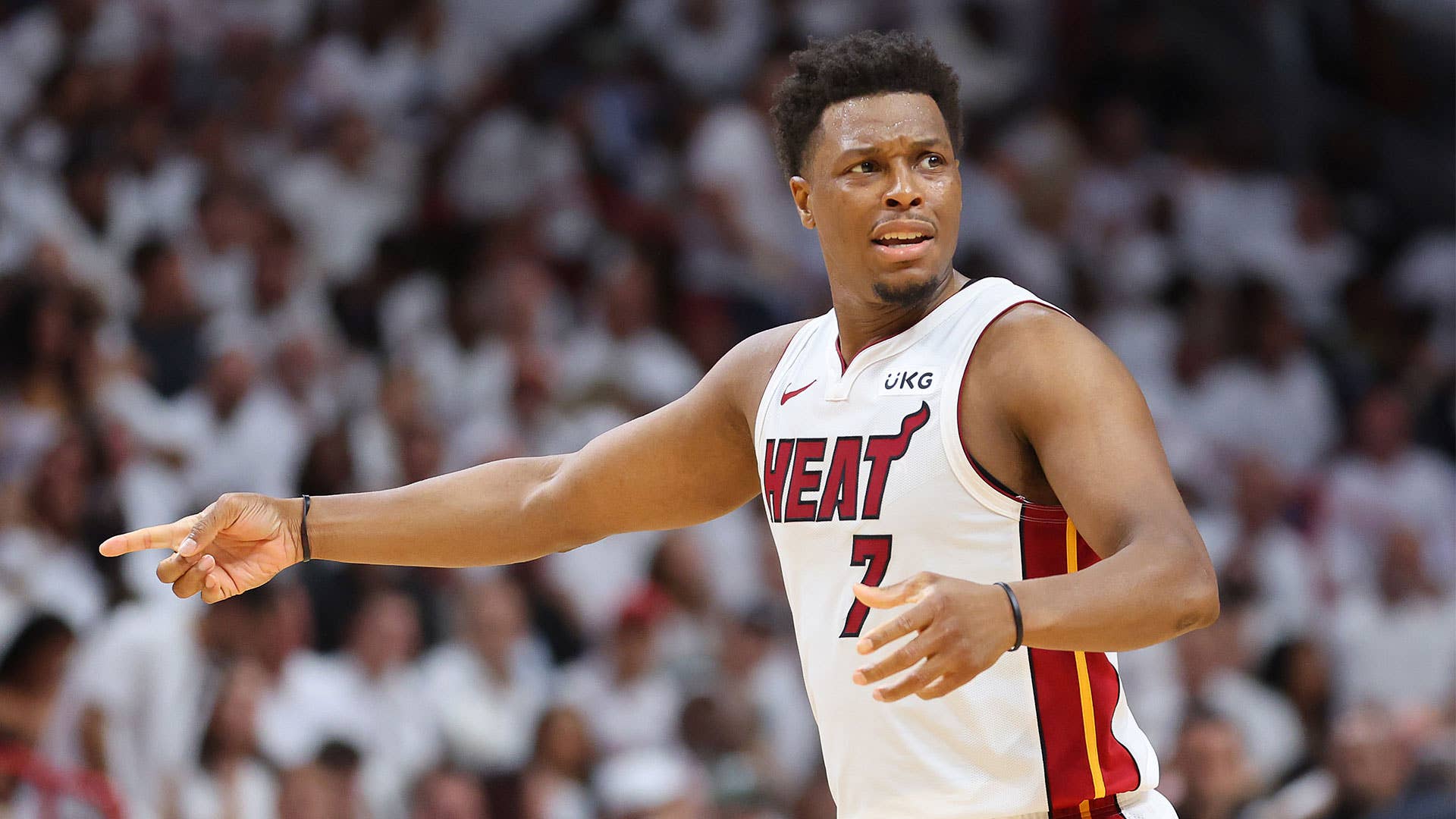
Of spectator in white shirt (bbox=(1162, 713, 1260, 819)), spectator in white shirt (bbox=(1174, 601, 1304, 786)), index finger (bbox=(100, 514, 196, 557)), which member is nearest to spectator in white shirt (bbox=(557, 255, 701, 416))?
spectator in white shirt (bbox=(1174, 601, 1304, 786))

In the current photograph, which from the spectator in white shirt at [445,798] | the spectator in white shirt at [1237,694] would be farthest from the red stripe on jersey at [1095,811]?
the spectator in white shirt at [1237,694]

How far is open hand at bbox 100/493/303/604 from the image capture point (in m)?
3.81

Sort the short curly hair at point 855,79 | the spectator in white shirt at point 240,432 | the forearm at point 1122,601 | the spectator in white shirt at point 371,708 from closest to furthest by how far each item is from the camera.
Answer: the forearm at point 1122,601 → the short curly hair at point 855,79 → the spectator in white shirt at point 371,708 → the spectator in white shirt at point 240,432

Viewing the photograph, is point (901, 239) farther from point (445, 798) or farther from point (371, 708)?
point (371, 708)

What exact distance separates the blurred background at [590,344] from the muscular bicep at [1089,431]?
4.04 metres

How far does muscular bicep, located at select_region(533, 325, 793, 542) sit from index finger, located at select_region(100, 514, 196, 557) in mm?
789

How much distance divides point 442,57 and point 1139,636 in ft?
29.6

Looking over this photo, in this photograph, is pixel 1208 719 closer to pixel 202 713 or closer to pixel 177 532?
pixel 202 713

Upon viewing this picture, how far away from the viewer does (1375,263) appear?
1156 centimetres

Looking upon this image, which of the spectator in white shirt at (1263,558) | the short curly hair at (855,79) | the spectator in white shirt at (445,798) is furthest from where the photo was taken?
the spectator in white shirt at (1263,558)

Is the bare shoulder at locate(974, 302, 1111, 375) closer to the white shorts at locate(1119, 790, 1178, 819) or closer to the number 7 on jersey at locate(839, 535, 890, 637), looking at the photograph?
the number 7 on jersey at locate(839, 535, 890, 637)

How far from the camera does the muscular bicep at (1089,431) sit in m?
2.97

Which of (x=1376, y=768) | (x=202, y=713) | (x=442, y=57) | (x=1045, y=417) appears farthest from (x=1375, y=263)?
(x=1045, y=417)

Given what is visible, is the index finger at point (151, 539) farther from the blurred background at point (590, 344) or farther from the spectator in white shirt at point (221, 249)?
the spectator in white shirt at point (221, 249)
